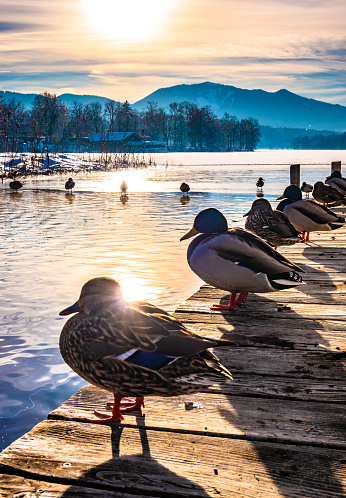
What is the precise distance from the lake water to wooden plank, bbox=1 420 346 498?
1.91 meters

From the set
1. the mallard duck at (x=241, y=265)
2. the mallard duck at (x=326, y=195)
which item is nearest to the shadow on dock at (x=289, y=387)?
the mallard duck at (x=241, y=265)

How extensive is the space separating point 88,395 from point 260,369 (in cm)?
126

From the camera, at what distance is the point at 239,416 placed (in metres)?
3.08

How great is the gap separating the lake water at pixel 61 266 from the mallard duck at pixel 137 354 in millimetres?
1948

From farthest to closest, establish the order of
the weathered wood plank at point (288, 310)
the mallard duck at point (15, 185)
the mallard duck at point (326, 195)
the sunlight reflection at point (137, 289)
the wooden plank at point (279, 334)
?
the mallard duck at point (15, 185) → the mallard duck at point (326, 195) → the sunlight reflection at point (137, 289) → the weathered wood plank at point (288, 310) → the wooden plank at point (279, 334)

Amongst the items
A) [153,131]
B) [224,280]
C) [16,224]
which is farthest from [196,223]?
[153,131]

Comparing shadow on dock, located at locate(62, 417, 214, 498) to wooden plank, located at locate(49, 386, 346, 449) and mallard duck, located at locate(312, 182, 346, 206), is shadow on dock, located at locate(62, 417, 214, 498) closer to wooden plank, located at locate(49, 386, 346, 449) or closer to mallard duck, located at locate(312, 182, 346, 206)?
wooden plank, located at locate(49, 386, 346, 449)

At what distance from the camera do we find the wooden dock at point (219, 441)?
2.41m

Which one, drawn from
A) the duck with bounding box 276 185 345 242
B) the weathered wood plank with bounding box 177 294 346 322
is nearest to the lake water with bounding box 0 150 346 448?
the weathered wood plank with bounding box 177 294 346 322

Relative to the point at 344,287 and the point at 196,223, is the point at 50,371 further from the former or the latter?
the point at 344,287

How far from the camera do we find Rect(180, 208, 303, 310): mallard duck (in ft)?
17.0

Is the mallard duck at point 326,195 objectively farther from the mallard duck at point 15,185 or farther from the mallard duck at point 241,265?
the mallard duck at point 15,185

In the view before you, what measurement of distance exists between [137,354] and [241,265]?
2538mm

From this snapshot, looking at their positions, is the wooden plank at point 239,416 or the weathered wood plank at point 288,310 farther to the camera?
the weathered wood plank at point 288,310
